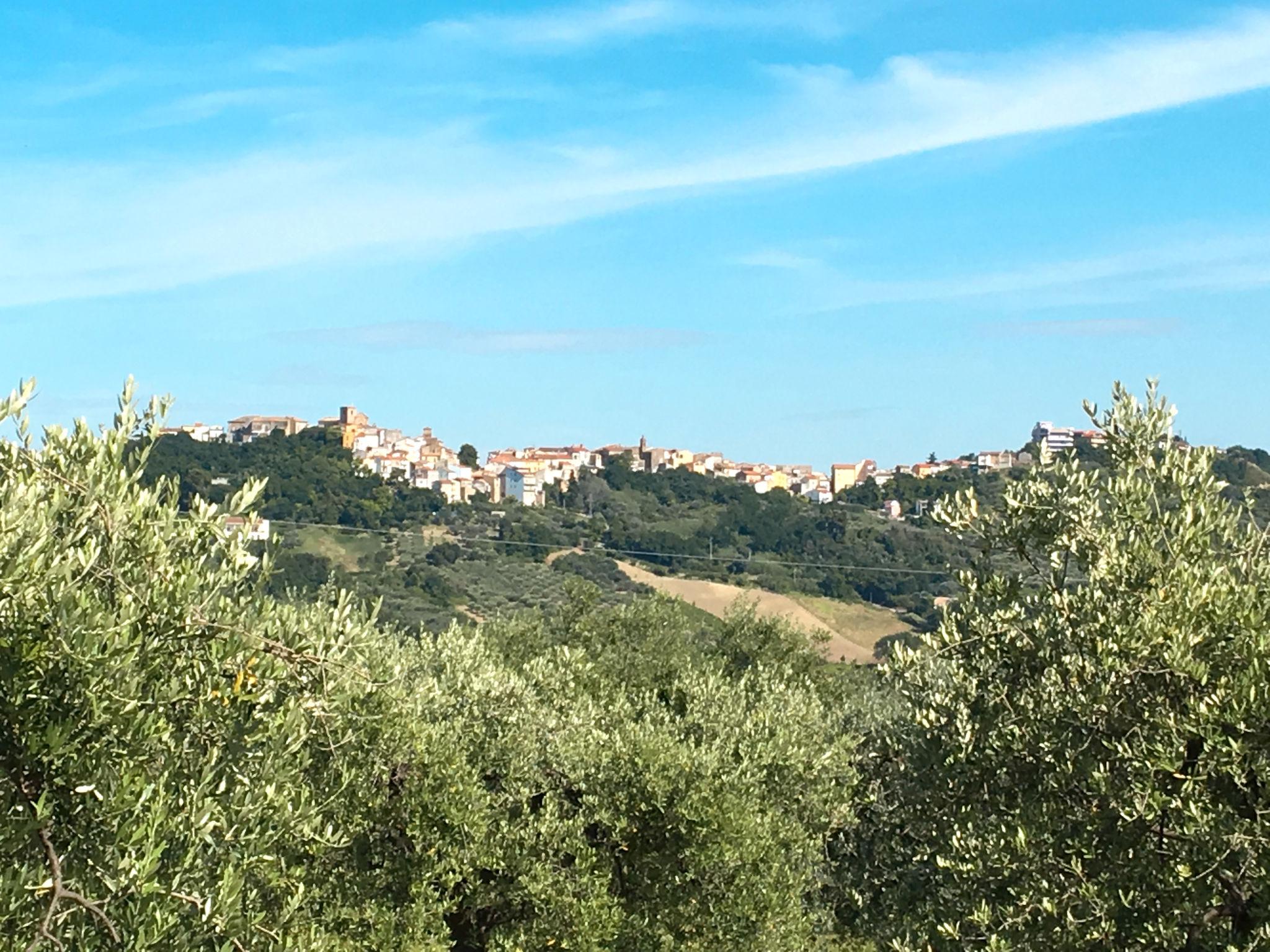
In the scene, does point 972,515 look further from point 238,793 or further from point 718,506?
point 718,506

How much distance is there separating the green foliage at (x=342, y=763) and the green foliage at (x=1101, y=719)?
462 cm

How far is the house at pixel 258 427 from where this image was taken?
5728 inches

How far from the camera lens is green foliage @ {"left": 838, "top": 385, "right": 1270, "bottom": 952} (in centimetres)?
860

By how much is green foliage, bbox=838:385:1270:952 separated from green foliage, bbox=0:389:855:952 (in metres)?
4.62

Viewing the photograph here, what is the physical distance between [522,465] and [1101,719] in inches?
6012

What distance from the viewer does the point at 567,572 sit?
9281cm

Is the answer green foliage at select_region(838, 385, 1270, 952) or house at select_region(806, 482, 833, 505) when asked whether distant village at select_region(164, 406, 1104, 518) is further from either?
green foliage at select_region(838, 385, 1270, 952)

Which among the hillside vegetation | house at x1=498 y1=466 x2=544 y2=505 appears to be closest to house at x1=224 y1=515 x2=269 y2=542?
the hillside vegetation

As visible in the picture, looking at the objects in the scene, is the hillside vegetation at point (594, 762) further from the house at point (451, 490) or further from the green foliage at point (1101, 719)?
the house at point (451, 490)

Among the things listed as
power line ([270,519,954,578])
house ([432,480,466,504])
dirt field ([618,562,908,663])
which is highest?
house ([432,480,466,504])

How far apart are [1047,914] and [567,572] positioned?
84214 mm

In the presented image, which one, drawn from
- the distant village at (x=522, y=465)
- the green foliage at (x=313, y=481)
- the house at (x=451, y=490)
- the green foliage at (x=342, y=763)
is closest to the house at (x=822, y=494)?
the distant village at (x=522, y=465)

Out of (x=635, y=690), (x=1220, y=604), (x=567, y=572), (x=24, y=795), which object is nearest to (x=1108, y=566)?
(x=1220, y=604)

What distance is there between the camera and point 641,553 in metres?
117
